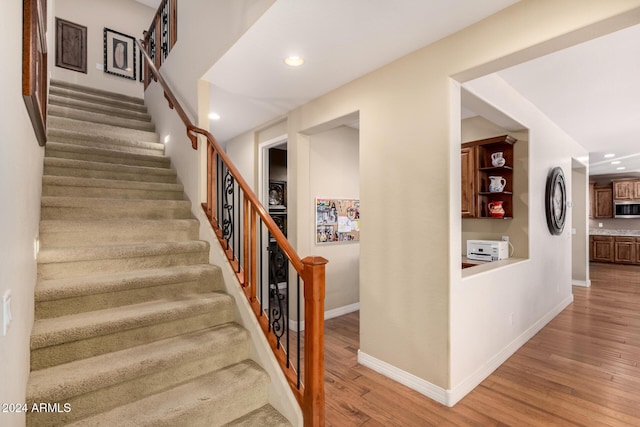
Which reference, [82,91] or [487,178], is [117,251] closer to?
[82,91]

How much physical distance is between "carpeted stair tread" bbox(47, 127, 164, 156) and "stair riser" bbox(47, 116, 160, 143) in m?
0.03

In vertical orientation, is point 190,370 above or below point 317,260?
below

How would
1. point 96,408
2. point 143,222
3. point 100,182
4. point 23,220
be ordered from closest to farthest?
point 23,220
point 96,408
point 143,222
point 100,182

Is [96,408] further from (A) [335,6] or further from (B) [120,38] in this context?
(B) [120,38]

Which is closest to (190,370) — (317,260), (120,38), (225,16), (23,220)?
(317,260)

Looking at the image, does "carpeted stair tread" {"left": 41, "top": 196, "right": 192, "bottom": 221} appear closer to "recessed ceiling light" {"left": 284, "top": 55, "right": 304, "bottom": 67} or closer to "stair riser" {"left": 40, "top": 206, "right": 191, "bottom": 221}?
"stair riser" {"left": 40, "top": 206, "right": 191, "bottom": 221}

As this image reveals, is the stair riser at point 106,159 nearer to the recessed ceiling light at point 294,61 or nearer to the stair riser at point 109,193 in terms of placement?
the stair riser at point 109,193

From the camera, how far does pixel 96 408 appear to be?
1632mm

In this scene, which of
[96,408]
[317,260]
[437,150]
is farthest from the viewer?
[437,150]

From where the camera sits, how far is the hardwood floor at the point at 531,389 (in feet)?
7.22

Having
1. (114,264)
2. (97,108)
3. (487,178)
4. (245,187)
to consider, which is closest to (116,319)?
(114,264)

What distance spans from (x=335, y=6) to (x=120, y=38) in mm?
6237

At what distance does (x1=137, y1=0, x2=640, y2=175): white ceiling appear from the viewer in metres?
2.01

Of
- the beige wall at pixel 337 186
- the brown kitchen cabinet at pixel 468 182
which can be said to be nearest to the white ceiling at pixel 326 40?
the beige wall at pixel 337 186
